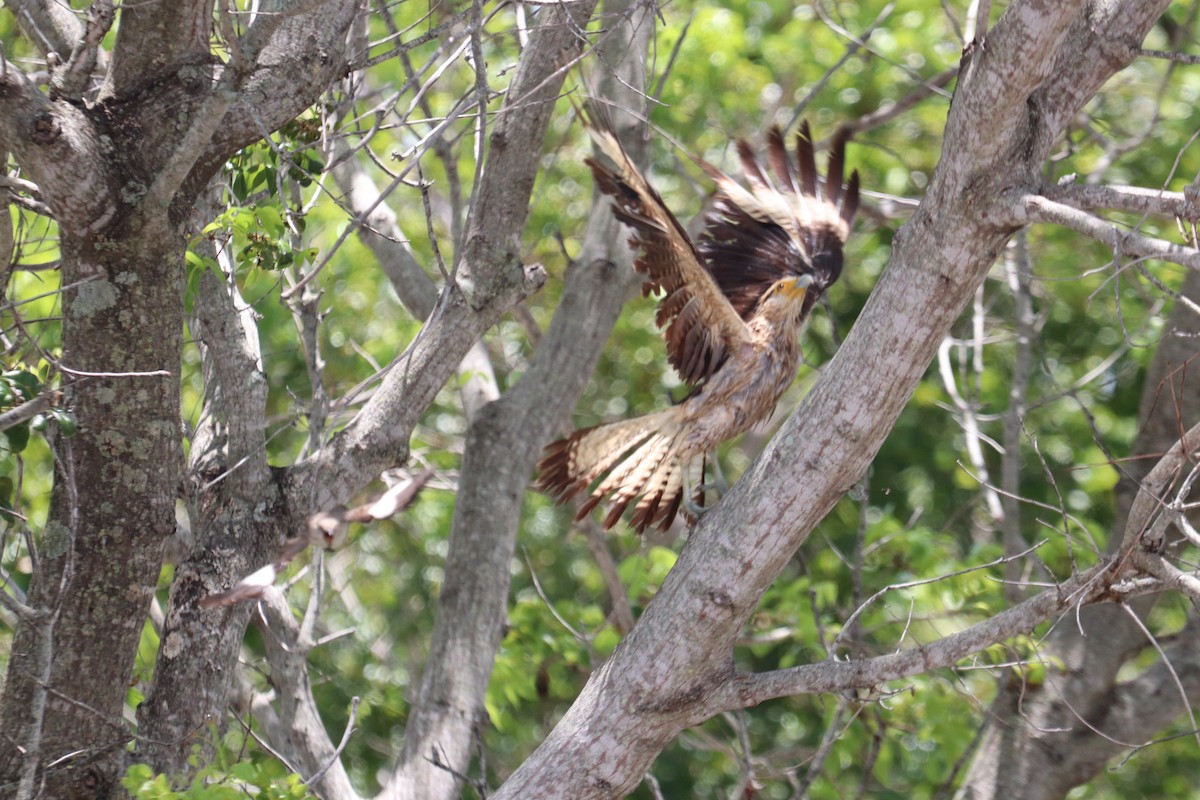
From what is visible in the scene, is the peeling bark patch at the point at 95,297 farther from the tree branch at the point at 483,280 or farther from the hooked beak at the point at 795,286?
the hooked beak at the point at 795,286

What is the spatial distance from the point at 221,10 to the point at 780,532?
1.46m

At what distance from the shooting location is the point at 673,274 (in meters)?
3.39

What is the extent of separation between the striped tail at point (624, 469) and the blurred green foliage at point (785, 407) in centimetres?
59

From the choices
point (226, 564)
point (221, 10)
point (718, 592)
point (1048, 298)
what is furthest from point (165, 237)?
point (1048, 298)

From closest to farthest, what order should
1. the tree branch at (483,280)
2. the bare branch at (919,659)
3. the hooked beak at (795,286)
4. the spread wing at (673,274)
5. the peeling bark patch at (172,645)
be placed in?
1. the bare branch at (919,659)
2. the peeling bark patch at (172,645)
3. the tree branch at (483,280)
4. the spread wing at (673,274)
5. the hooked beak at (795,286)

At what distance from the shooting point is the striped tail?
11.9 ft

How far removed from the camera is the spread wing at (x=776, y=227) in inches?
152

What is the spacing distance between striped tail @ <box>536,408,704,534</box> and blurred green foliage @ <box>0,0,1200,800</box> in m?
0.59

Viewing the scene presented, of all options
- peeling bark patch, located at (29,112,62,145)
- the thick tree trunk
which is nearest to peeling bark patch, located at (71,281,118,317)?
the thick tree trunk

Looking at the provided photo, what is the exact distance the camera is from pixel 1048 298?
5785 millimetres

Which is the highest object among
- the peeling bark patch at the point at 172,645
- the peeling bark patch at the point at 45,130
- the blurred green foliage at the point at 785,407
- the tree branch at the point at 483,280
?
the peeling bark patch at the point at 45,130

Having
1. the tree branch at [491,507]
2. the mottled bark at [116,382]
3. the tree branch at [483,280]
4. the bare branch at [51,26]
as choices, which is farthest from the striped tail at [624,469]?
the bare branch at [51,26]

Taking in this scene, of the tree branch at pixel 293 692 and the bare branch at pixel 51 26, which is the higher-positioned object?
the bare branch at pixel 51 26

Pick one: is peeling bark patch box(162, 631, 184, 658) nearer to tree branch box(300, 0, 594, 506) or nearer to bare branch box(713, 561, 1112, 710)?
tree branch box(300, 0, 594, 506)
